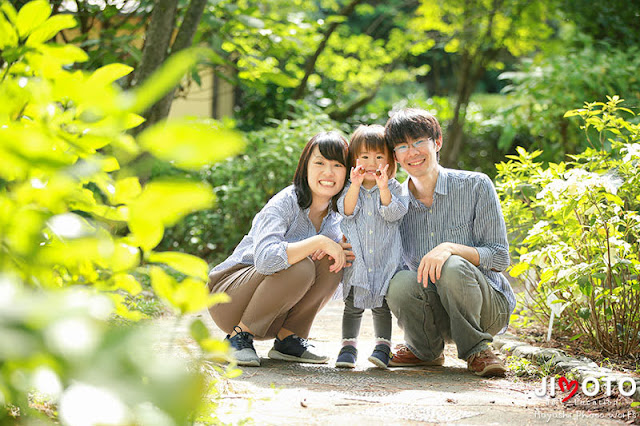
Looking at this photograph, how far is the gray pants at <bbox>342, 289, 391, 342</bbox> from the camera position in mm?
2887

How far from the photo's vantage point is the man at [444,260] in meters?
2.66

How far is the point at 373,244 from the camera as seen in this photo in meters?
2.87

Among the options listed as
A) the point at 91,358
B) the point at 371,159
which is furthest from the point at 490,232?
the point at 91,358

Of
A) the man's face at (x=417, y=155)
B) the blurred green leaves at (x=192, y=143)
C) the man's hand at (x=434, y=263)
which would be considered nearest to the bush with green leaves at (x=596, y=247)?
the man's hand at (x=434, y=263)

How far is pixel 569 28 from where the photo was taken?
8523 mm

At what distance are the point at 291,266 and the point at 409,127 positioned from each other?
778mm

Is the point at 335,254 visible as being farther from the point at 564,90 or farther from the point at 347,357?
the point at 564,90

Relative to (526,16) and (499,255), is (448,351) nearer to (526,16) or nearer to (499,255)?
(499,255)

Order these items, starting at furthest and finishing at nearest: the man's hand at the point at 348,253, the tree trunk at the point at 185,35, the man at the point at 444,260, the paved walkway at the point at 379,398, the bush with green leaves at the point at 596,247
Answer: the tree trunk at the point at 185,35, the man's hand at the point at 348,253, the man at the point at 444,260, the bush with green leaves at the point at 596,247, the paved walkway at the point at 379,398

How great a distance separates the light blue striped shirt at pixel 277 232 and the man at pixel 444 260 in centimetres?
41

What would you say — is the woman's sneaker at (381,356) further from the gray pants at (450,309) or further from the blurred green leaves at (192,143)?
the blurred green leaves at (192,143)

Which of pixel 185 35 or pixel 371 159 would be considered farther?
pixel 185 35

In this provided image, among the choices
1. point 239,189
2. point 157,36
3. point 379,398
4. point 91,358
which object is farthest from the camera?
point 239,189

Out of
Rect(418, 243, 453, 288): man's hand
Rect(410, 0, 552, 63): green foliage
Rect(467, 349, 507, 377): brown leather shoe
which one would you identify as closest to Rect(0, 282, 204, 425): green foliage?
Rect(418, 243, 453, 288): man's hand
